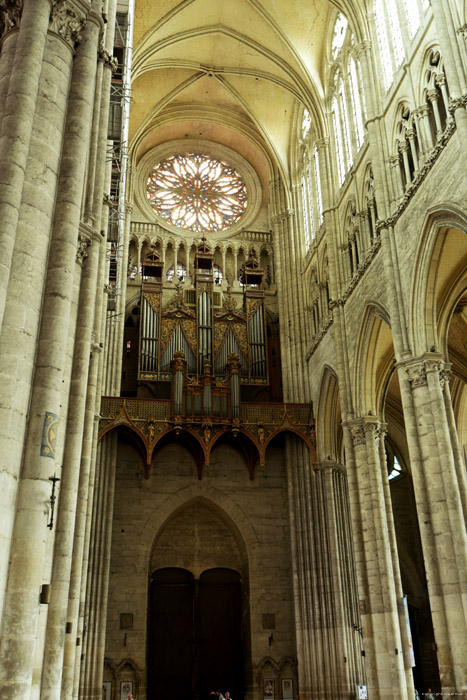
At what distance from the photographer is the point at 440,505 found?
497 inches

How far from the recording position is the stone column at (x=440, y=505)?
38.4 feet

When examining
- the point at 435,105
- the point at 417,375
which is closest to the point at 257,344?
the point at 417,375

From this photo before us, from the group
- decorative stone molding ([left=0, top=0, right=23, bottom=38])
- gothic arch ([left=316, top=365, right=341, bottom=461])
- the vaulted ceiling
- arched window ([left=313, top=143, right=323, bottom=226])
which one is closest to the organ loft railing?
gothic arch ([left=316, top=365, right=341, bottom=461])

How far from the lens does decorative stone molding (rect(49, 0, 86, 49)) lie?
9258 mm

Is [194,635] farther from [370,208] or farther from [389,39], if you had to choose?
[389,39]

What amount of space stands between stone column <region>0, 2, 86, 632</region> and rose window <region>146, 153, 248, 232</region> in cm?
1839

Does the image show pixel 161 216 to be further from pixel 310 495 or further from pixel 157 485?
pixel 310 495

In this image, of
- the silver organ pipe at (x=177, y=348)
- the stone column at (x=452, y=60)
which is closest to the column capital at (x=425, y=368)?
the stone column at (x=452, y=60)

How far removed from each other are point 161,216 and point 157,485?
11395 mm

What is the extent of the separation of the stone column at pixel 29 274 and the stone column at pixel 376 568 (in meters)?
10.4

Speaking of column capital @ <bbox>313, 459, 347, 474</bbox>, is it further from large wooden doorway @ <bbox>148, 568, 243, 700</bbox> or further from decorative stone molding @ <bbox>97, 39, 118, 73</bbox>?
decorative stone molding @ <bbox>97, 39, 118, 73</bbox>

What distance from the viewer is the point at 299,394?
22.4m

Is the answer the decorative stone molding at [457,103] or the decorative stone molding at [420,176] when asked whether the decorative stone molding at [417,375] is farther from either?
the decorative stone molding at [457,103]

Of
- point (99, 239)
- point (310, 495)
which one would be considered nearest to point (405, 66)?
point (99, 239)
